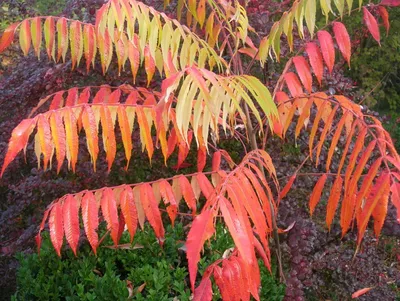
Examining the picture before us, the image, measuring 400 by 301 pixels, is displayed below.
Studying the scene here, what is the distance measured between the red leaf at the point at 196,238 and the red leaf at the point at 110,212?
646mm

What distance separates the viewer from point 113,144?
179cm

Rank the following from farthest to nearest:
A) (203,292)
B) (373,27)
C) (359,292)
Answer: (359,292), (373,27), (203,292)

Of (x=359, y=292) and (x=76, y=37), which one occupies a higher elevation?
(x=76, y=37)

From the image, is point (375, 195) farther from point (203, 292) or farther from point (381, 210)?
point (203, 292)

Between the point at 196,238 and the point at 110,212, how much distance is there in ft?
2.40

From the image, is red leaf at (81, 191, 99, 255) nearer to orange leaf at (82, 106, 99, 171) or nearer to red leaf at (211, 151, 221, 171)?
orange leaf at (82, 106, 99, 171)

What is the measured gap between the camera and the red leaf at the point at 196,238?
3.53 feet

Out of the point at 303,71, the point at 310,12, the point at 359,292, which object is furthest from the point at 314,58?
the point at 359,292

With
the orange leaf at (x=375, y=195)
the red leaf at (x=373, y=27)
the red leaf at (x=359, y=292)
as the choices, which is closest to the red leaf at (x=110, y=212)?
the orange leaf at (x=375, y=195)

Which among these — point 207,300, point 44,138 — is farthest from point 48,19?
point 207,300

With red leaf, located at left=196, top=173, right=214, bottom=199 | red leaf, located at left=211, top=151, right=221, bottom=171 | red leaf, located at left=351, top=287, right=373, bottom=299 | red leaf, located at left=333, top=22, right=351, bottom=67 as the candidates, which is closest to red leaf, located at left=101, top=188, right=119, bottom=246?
red leaf, located at left=196, top=173, right=214, bottom=199

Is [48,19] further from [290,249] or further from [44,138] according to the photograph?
[290,249]

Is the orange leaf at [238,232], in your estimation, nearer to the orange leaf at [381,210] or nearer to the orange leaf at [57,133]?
the orange leaf at [381,210]

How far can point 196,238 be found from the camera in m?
1.13
